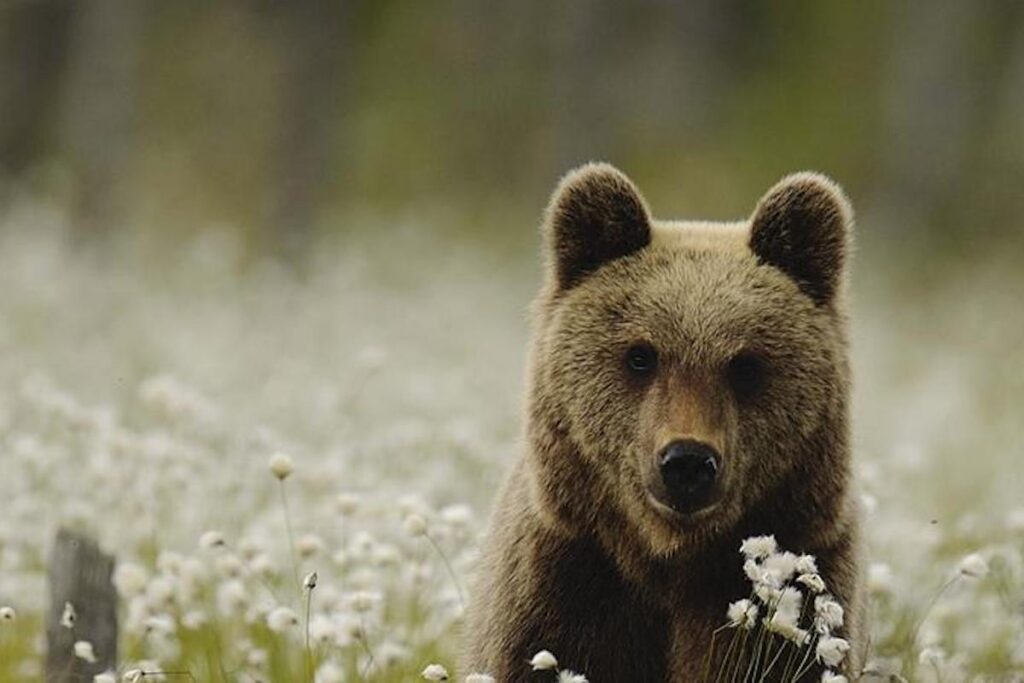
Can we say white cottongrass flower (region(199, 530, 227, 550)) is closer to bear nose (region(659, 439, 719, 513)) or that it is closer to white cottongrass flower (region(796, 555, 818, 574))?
bear nose (region(659, 439, 719, 513))

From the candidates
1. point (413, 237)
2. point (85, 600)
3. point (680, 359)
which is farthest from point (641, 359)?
point (413, 237)

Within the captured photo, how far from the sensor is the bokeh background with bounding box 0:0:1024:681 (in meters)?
8.36

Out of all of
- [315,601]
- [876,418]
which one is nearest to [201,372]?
[876,418]

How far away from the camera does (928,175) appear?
98.6 ft

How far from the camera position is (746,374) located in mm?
5262

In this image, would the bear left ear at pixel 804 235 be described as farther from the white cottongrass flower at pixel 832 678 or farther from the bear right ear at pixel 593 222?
the white cottongrass flower at pixel 832 678

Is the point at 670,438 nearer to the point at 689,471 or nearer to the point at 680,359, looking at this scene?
the point at 689,471

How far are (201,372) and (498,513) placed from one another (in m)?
8.06

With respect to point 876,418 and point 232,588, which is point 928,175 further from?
point 232,588

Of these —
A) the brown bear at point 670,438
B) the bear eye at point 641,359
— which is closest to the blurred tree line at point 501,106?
the brown bear at point 670,438

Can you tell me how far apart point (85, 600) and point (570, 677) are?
205 cm

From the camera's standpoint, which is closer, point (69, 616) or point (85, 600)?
point (69, 616)

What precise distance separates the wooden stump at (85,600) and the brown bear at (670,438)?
148 cm

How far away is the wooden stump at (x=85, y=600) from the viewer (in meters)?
6.43
